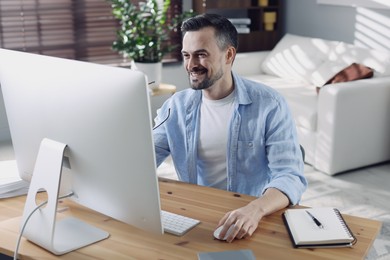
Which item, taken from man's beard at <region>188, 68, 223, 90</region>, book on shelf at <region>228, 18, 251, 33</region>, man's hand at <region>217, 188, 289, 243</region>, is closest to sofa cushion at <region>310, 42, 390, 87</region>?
book on shelf at <region>228, 18, 251, 33</region>

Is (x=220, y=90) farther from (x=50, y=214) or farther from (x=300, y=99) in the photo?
(x=300, y=99)

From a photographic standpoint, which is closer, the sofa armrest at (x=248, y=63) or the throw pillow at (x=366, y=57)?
the throw pillow at (x=366, y=57)

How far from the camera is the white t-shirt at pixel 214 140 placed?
205 centimetres

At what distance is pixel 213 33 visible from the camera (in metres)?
1.97

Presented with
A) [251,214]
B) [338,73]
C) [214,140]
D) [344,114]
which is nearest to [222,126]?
[214,140]

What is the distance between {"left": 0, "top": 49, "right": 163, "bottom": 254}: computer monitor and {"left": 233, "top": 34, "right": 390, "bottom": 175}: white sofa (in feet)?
8.22

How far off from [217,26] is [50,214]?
33.2 inches

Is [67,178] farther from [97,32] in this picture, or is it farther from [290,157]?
[97,32]

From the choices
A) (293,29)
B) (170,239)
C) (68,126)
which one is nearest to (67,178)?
(68,126)

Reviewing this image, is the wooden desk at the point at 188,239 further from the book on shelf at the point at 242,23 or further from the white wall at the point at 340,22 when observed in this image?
the book on shelf at the point at 242,23

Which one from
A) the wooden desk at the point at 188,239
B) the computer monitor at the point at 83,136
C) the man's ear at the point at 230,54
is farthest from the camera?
the man's ear at the point at 230,54

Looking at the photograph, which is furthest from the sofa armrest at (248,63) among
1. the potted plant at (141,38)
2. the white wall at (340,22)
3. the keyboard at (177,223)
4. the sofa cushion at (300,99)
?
the keyboard at (177,223)

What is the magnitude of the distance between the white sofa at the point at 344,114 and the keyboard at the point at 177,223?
2.30m

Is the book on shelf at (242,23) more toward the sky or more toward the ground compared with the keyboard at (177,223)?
more toward the sky
